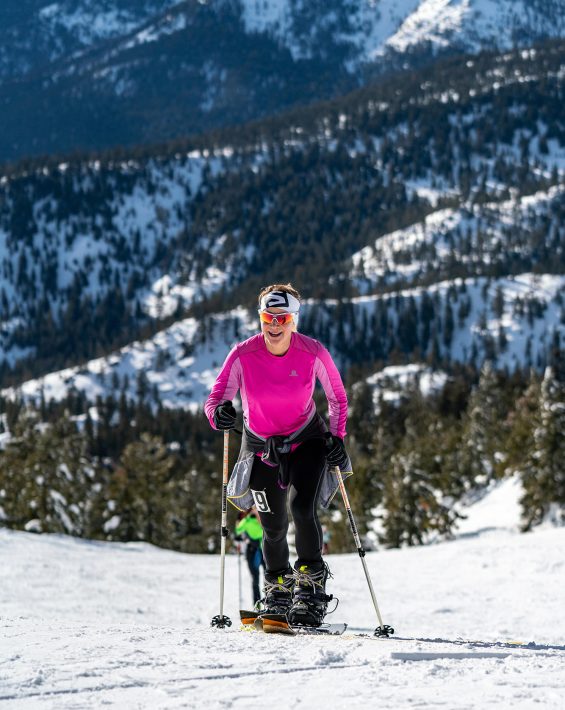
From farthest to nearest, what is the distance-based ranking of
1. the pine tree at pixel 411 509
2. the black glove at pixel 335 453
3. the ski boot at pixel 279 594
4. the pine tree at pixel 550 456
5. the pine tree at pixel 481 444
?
the pine tree at pixel 481 444 < the pine tree at pixel 411 509 < the pine tree at pixel 550 456 < the ski boot at pixel 279 594 < the black glove at pixel 335 453

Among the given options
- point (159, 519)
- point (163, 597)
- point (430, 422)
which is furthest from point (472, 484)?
point (163, 597)

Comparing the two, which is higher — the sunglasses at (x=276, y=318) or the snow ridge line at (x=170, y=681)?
the sunglasses at (x=276, y=318)

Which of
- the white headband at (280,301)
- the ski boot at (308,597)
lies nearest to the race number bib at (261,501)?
the ski boot at (308,597)

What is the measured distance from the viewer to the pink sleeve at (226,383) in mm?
7945

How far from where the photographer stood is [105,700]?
201 inches

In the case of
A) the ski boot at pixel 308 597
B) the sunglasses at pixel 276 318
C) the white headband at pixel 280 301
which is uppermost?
the white headband at pixel 280 301

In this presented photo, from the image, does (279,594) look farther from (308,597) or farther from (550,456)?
(550,456)

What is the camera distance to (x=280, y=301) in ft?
25.7

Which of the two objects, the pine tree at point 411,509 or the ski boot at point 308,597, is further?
the pine tree at point 411,509

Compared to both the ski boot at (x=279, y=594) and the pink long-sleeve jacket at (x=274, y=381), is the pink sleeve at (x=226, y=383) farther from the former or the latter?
the ski boot at (x=279, y=594)

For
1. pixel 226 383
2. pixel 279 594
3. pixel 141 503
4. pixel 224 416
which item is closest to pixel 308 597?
pixel 279 594


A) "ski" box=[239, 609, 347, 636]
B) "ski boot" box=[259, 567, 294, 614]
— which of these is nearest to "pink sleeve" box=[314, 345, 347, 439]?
"ski boot" box=[259, 567, 294, 614]

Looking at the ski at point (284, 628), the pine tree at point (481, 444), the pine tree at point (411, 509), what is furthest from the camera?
the pine tree at point (481, 444)

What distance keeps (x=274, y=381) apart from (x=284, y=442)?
1.78 ft
